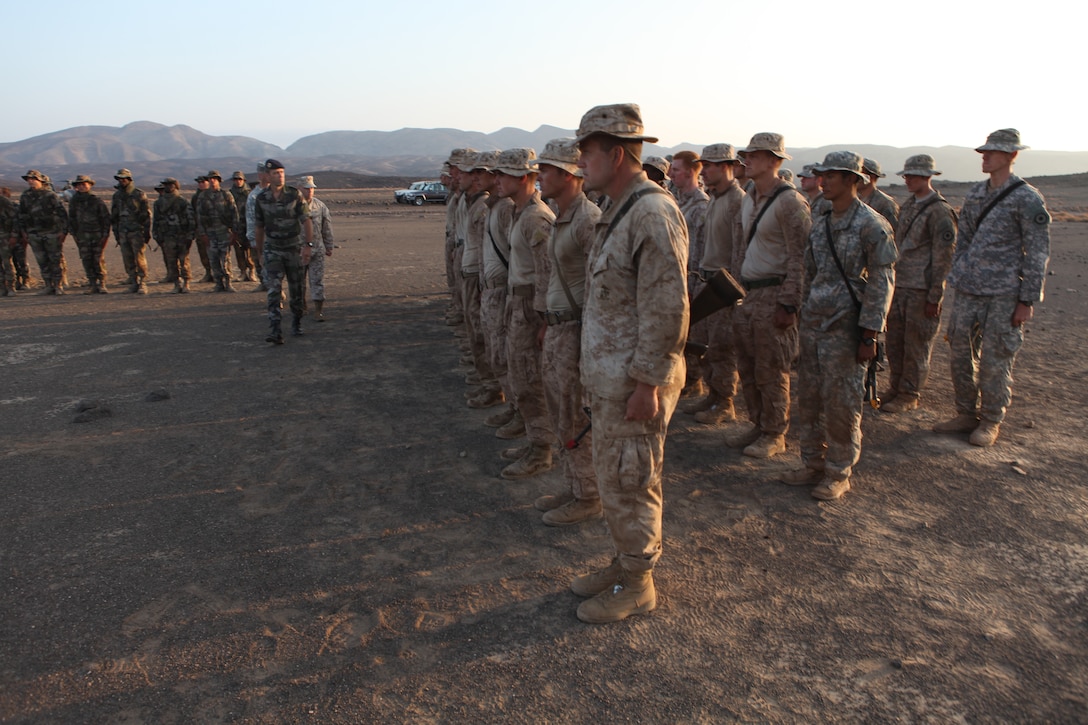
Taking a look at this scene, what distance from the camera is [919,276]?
642 centimetres

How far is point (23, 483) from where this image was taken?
5062mm

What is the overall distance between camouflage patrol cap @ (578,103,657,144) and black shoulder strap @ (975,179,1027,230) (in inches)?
151

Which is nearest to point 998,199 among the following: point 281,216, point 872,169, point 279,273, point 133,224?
point 872,169

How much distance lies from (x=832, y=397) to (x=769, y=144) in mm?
1989

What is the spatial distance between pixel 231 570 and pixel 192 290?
36.3 ft

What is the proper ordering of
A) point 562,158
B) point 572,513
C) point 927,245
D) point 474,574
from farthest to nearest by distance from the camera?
1. point 927,245
2. point 572,513
3. point 562,158
4. point 474,574

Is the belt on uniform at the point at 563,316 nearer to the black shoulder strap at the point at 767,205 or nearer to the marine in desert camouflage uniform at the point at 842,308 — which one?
the marine in desert camouflage uniform at the point at 842,308

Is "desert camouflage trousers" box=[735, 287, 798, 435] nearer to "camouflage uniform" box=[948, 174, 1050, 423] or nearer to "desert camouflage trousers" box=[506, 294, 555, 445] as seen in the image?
"camouflage uniform" box=[948, 174, 1050, 423]

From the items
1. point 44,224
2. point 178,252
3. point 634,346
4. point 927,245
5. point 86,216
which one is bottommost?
point 178,252

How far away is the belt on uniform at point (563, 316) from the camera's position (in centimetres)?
420

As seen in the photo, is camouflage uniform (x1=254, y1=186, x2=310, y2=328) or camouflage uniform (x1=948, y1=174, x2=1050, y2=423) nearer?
camouflage uniform (x1=948, y1=174, x2=1050, y2=423)

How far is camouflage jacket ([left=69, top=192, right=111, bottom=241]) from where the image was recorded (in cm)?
1289

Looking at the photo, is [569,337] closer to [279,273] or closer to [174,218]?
[279,273]

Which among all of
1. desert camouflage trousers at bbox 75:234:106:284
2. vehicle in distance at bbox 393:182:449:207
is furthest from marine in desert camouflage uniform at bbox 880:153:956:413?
vehicle in distance at bbox 393:182:449:207
